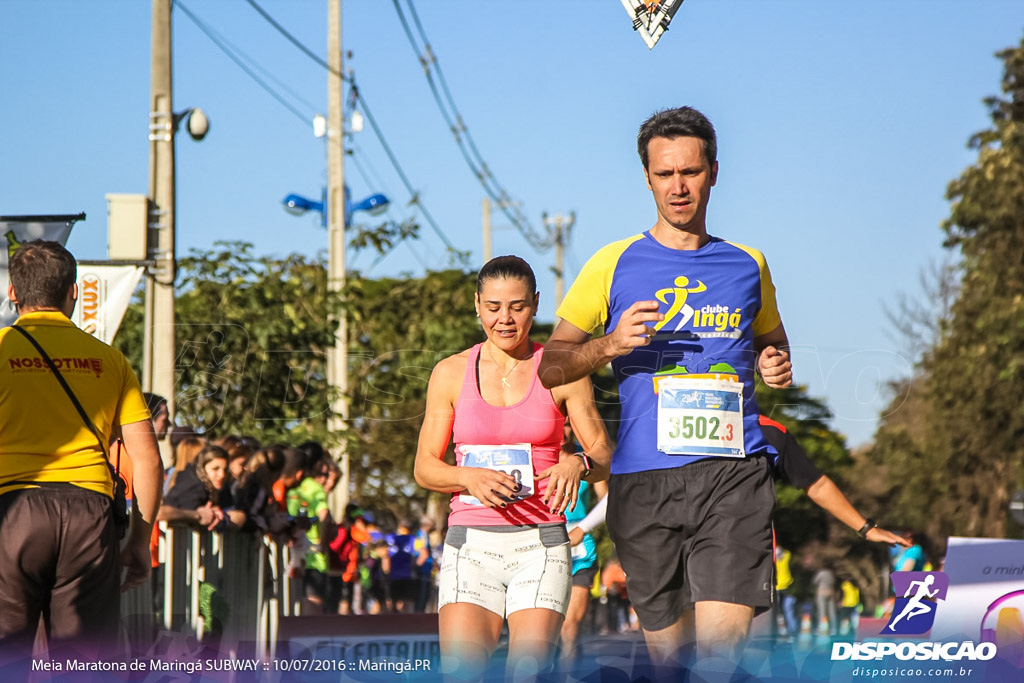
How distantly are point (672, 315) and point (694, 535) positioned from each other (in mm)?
776

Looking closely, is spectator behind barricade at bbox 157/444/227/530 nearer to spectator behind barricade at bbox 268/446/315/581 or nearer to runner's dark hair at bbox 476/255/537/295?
spectator behind barricade at bbox 268/446/315/581

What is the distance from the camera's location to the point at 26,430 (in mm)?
5059

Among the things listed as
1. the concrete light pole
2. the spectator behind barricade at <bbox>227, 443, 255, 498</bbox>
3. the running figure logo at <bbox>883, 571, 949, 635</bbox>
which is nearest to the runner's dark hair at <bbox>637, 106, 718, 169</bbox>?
the running figure logo at <bbox>883, 571, 949, 635</bbox>

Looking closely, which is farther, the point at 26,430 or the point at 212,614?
the point at 212,614

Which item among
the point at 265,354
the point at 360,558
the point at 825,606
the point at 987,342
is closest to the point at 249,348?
the point at 265,354

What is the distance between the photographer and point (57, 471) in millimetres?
5074

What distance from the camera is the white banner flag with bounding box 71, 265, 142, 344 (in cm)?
934

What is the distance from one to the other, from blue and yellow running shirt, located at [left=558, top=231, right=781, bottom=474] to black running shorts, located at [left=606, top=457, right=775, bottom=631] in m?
0.07

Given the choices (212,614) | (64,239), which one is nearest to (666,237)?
(64,239)

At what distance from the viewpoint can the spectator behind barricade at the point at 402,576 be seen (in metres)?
16.2

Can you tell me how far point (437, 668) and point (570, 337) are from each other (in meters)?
1.31

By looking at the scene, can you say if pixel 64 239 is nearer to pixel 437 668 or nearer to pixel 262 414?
pixel 437 668

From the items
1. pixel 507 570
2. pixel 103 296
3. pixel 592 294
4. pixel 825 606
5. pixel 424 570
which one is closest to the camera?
pixel 592 294

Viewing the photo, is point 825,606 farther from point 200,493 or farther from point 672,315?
point 672,315
